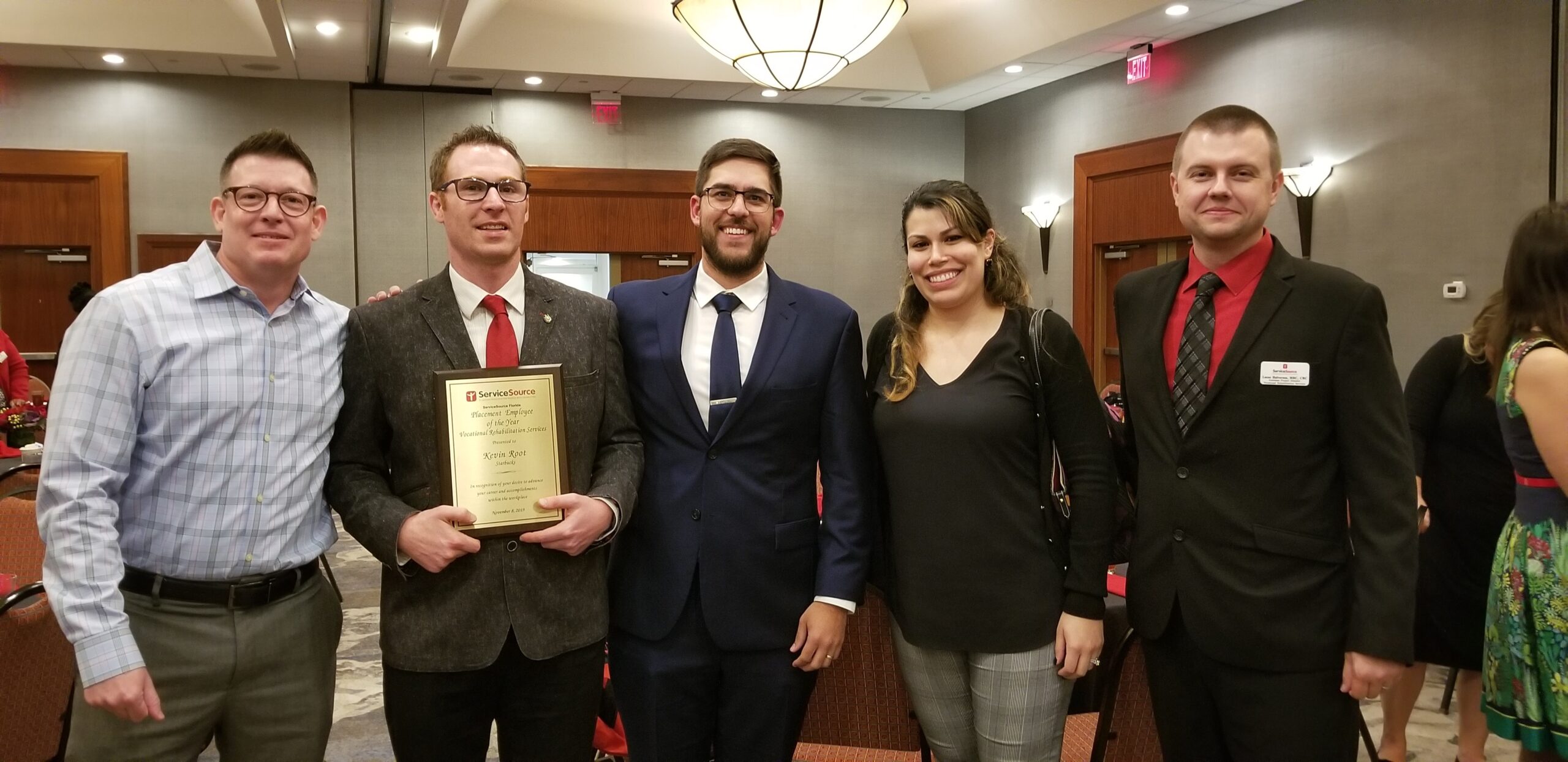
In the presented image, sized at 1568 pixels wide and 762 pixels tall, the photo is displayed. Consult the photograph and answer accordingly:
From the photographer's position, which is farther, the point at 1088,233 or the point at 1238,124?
the point at 1088,233

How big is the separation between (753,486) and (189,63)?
8835mm

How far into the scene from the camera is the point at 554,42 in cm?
903

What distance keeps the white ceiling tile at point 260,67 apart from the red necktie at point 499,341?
25.7 ft

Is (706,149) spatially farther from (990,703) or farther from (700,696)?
(990,703)

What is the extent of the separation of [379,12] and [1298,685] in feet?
24.2

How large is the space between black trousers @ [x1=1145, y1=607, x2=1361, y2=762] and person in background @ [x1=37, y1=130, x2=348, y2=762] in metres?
1.71

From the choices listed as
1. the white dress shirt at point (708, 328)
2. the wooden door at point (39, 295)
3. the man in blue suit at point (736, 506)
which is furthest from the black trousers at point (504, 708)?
the wooden door at point (39, 295)

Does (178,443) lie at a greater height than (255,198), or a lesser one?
lesser

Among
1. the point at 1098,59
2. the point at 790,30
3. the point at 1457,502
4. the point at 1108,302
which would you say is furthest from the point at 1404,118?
the point at 1457,502

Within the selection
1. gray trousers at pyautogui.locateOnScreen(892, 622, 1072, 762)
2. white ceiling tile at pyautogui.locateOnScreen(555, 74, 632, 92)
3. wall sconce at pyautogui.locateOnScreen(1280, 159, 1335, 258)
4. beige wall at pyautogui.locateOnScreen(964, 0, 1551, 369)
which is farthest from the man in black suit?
white ceiling tile at pyautogui.locateOnScreen(555, 74, 632, 92)

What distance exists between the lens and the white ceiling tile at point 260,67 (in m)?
8.62

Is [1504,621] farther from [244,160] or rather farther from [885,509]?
[244,160]

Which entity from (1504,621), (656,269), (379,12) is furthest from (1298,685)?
(656,269)

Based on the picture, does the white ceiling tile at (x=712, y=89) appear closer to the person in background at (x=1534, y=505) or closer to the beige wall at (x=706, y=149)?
the beige wall at (x=706, y=149)
